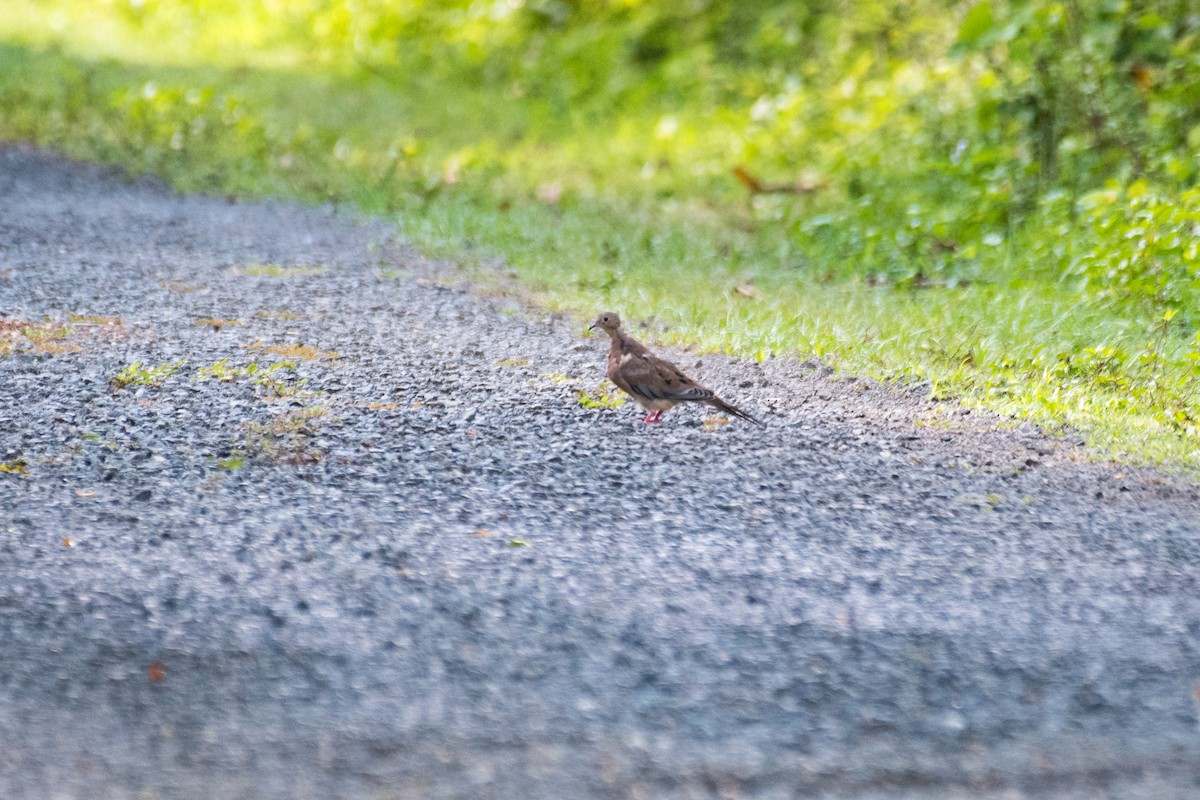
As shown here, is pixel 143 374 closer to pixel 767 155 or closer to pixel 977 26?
pixel 977 26

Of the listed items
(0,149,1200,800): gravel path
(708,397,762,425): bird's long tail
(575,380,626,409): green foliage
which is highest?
(708,397,762,425): bird's long tail

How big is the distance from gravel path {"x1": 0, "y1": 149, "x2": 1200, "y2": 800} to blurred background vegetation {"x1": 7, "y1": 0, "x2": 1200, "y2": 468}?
0.92 meters

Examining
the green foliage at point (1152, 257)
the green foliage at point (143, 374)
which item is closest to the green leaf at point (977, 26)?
the green foliage at point (1152, 257)

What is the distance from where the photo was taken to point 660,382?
512cm

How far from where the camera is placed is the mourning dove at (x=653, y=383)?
16.7 feet

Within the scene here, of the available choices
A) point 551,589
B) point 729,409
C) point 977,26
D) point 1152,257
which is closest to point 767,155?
point 977,26

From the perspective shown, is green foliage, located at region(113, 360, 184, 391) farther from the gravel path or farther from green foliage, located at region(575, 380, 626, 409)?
green foliage, located at region(575, 380, 626, 409)

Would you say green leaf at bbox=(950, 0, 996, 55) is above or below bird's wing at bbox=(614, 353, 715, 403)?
above

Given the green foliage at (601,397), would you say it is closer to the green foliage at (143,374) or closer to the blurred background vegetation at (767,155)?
the blurred background vegetation at (767,155)

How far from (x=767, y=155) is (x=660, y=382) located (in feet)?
23.3

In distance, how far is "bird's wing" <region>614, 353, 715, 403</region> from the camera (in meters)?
5.08

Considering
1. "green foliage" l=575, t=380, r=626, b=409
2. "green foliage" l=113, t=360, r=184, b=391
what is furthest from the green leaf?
"green foliage" l=113, t=360, r=184, b=391

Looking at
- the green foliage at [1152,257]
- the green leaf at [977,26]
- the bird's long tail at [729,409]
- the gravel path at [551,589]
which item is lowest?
the gravel path at [551,589]

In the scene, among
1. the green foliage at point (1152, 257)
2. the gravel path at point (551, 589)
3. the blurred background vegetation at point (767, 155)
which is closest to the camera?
the gravel path at point (551, 589)
